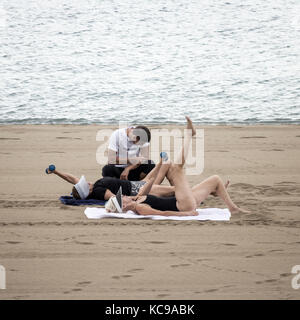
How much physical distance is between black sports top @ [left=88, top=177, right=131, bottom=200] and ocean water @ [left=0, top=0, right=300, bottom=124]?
7065 millimetres

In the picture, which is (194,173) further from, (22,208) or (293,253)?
(293,253)

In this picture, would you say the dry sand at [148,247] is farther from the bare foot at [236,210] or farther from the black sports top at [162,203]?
the black sports top at [162,203]

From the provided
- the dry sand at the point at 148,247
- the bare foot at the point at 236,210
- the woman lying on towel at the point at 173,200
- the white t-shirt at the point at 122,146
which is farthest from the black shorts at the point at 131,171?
the bare foot at the point at 236,210

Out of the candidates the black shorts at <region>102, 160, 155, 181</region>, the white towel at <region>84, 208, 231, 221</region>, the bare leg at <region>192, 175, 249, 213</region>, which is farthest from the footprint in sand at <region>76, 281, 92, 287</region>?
the black shorts at <region>102, 160, 155, 181</region>

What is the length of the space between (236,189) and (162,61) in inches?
420

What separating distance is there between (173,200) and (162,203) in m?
0.10

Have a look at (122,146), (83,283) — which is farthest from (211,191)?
(83,283)

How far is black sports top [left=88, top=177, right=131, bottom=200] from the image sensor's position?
24.6 ft

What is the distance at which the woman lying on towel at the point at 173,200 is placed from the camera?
6.98 metres

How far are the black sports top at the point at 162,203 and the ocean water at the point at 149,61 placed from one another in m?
7.63

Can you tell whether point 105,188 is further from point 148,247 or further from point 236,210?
point 148,247

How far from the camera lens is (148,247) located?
6180 millimetres

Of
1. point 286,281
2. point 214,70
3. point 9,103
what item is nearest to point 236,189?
point 286,281

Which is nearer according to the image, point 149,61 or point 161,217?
point 161,217
